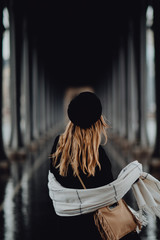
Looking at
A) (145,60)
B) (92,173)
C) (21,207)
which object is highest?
(145,60)

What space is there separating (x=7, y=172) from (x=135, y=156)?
563 centimetres

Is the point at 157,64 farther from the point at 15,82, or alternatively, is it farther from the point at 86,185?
the point at 86,185

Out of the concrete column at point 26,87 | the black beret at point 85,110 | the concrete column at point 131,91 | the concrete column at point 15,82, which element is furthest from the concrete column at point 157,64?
the concrete column at point 26,87

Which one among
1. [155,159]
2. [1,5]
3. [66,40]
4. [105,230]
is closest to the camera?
[105,230]

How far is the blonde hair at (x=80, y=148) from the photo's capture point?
9.68 feet

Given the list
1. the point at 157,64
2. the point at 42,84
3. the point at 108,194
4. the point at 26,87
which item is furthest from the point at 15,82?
the point at 42,84

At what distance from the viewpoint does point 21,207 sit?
24.7 ft

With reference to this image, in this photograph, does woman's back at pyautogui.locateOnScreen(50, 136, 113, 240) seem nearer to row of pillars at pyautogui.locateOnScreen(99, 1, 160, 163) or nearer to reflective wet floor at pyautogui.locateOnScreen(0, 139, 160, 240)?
reflective wet floor at pyautogui.locateOnScreen(0, 139, 160, 240)

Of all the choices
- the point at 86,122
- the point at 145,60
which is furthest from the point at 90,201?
the point at 145,60

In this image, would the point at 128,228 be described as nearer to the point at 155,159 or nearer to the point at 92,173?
the point at 92,173

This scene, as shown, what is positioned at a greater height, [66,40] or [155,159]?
[66,40]

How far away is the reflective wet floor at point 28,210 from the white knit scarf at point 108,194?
0.47 meters

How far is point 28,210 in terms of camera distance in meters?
7.28

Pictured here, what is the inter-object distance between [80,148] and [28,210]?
4.60m
